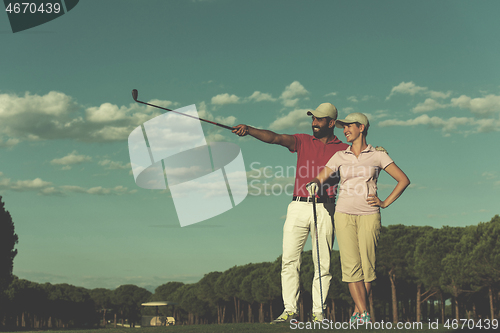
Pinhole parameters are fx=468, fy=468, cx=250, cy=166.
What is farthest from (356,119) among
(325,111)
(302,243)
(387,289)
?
(387,289)

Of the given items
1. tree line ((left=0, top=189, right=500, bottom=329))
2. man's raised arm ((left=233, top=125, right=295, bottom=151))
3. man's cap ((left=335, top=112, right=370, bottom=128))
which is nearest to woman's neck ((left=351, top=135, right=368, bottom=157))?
man's cap ((left=335, top=112, right=370, bottom=128))

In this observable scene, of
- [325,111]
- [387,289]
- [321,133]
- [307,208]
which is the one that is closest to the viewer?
[307,208]

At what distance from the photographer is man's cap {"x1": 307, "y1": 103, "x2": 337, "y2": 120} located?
8828 millimetres

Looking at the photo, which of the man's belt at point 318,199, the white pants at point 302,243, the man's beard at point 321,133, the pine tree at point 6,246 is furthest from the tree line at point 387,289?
the pine tree at point 6,246

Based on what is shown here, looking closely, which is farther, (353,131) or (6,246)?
(6,246)

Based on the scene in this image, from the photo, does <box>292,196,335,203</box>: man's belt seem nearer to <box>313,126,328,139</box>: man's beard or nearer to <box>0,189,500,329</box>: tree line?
<box>313,126,328,139</box>: man's beard

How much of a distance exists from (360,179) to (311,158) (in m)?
1.22

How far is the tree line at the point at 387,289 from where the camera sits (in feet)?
131

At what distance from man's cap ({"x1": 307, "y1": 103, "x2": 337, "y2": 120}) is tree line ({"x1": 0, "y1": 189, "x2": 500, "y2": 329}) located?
Result: 361cm

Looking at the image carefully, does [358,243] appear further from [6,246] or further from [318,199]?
[6,246]

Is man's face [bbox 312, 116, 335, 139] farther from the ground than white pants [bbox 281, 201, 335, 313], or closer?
farther from the ground

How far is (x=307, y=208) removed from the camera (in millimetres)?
8719

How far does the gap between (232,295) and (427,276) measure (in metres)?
47.9

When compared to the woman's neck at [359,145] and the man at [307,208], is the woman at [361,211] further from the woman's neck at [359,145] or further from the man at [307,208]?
the man at [307,208]
